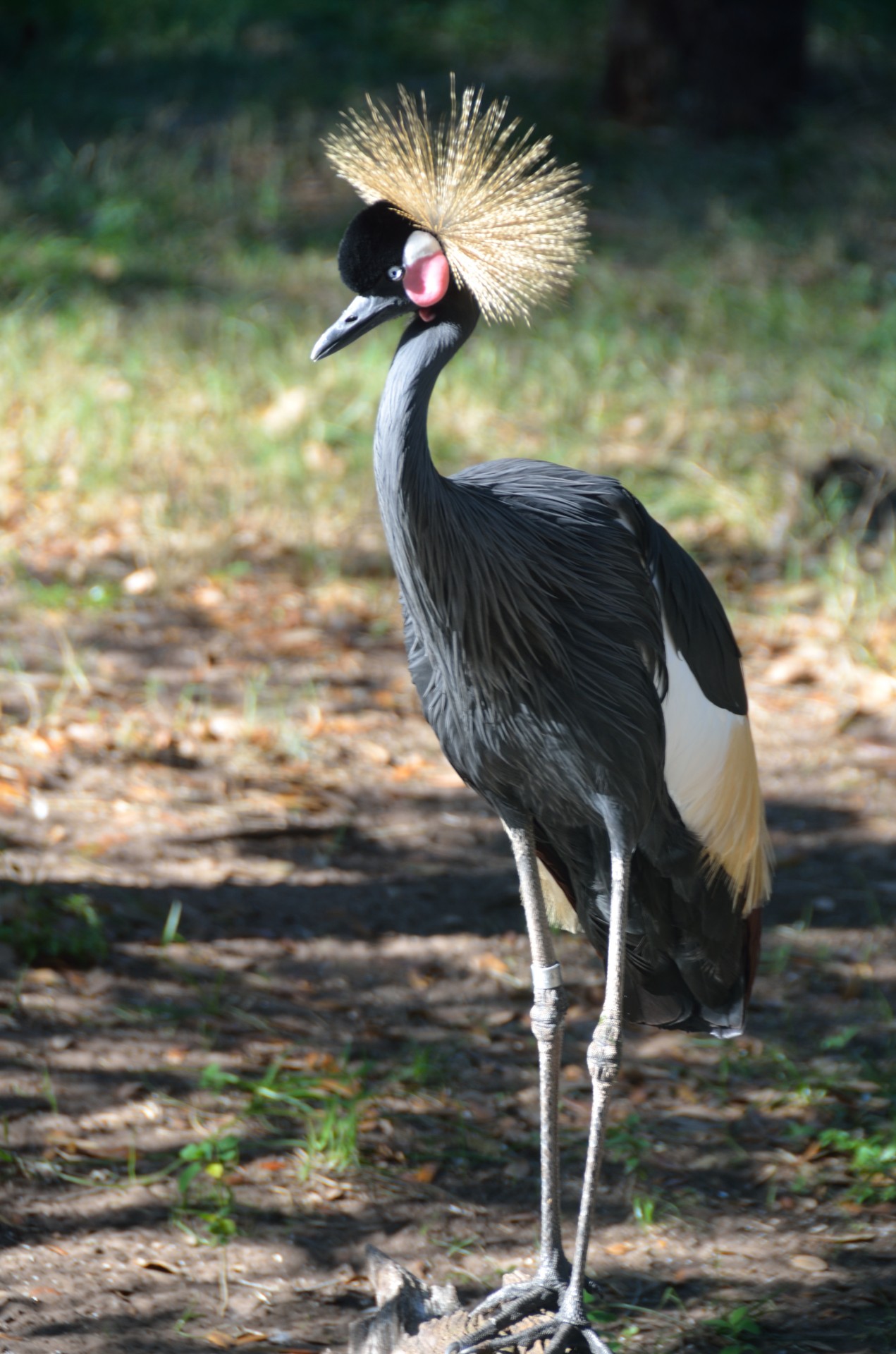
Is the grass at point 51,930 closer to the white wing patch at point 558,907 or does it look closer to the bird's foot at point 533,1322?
the white wing patch at point 558,907

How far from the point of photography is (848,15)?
38.1ft

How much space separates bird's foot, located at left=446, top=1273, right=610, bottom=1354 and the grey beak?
1.68 m

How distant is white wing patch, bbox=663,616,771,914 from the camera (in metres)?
2.66

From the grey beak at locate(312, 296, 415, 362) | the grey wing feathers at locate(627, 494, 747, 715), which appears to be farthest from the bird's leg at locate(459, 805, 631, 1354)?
the grey beak at locate(312, 296, 415, 362)

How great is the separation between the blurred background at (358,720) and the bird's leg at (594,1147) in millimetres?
292

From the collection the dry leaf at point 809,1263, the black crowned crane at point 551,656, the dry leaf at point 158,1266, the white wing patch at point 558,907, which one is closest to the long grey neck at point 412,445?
the black crowned crane at point 551,656

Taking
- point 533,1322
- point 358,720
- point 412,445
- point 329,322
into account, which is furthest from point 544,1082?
point 329,322

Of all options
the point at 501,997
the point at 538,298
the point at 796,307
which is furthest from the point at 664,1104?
the point at 796,307

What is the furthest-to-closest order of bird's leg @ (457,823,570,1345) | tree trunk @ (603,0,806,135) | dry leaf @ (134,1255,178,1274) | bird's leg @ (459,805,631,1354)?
tree trunk @ (603,0,806,135) → dry leaf @ (134,1255,178,1274) → bird's leg @ (457,823,570,1345) → bird's leg @ (459,805,631,1354)

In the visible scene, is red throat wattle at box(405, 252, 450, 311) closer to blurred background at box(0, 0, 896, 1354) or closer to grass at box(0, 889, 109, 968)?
blurred background at box(0, 0, 896, 1354)

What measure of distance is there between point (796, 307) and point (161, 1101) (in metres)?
5.96

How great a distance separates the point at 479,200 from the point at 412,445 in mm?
416

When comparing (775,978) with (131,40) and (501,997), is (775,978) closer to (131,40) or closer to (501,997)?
(501,997)

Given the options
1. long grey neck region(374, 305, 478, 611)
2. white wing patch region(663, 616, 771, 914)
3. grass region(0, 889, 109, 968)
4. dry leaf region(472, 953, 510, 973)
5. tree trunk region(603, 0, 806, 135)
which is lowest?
dry leaf region(472, 953, 510, 973)
